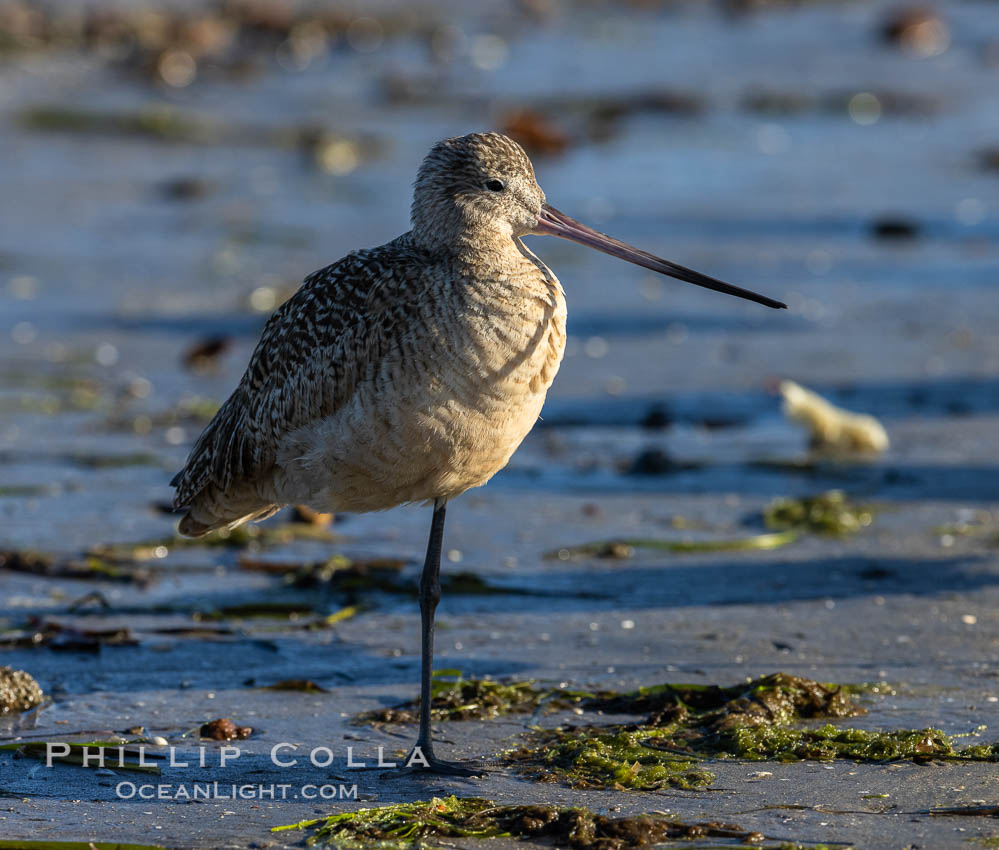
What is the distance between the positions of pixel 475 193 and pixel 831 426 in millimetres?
2766

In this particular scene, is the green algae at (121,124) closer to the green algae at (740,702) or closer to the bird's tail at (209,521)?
the bird's tail at (209,521)

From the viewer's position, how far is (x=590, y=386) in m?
7.26

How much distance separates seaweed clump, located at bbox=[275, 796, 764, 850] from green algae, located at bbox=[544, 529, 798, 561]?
1948mm

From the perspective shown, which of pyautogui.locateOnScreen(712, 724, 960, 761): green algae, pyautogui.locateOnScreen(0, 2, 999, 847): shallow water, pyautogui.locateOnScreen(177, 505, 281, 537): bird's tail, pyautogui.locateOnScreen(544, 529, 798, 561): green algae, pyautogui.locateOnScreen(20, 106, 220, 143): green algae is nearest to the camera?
pyautogui.locateOnScreen(712, 724, 960, 761): green algae

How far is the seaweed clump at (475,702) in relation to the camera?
13.6 feet

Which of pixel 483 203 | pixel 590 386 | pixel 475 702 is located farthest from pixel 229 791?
pixel 590 386

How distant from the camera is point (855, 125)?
1241 cm

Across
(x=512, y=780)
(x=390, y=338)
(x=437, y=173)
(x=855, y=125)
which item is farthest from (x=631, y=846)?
(x=855, y=125)

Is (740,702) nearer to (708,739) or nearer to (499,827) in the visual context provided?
(708,739)

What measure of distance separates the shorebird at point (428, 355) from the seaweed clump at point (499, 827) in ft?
1.10

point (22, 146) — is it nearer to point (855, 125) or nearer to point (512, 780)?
point (855, 125)

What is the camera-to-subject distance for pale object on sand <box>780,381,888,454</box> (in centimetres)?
644

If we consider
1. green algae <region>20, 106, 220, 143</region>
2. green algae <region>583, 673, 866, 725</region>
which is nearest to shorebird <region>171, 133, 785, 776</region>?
green algae <region>583, 673, 866, 725</region>

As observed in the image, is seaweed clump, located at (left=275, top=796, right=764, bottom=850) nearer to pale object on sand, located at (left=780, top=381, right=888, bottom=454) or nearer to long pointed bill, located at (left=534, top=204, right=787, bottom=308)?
long pointed bill, located at (left=534, top=204, right=787, bottom=308)
